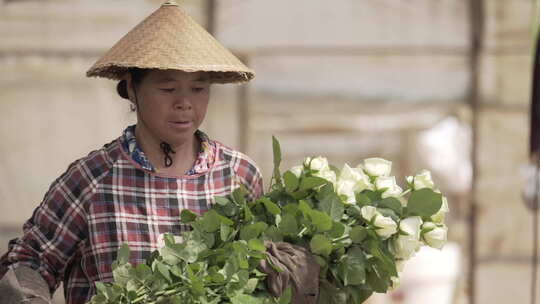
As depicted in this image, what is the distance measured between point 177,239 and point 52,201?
12.7 inches

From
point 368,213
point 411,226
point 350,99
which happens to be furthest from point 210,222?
point 350,99

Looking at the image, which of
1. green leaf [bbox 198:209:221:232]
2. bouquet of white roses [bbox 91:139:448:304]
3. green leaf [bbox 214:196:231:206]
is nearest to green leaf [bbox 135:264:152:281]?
bouquet of white roses [bbox 91:139:448:304]

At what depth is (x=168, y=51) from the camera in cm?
237

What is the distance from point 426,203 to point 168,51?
2.34 ft

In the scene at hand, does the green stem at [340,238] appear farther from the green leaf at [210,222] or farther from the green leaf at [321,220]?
the green leaf at [210,222]

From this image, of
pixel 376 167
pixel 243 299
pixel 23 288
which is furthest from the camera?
pixel 376 167

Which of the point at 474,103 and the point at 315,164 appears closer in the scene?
the point at 315,164

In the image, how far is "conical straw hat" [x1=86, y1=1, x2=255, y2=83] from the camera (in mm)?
2344

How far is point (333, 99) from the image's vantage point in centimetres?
487

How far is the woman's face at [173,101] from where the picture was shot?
7.76 ft

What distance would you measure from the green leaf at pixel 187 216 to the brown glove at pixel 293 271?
0.23 meters

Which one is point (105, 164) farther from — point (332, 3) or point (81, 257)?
point (332, 3)

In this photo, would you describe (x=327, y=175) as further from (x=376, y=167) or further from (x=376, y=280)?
(x=376, y=280)

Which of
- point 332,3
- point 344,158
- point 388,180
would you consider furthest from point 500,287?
point 388,180
